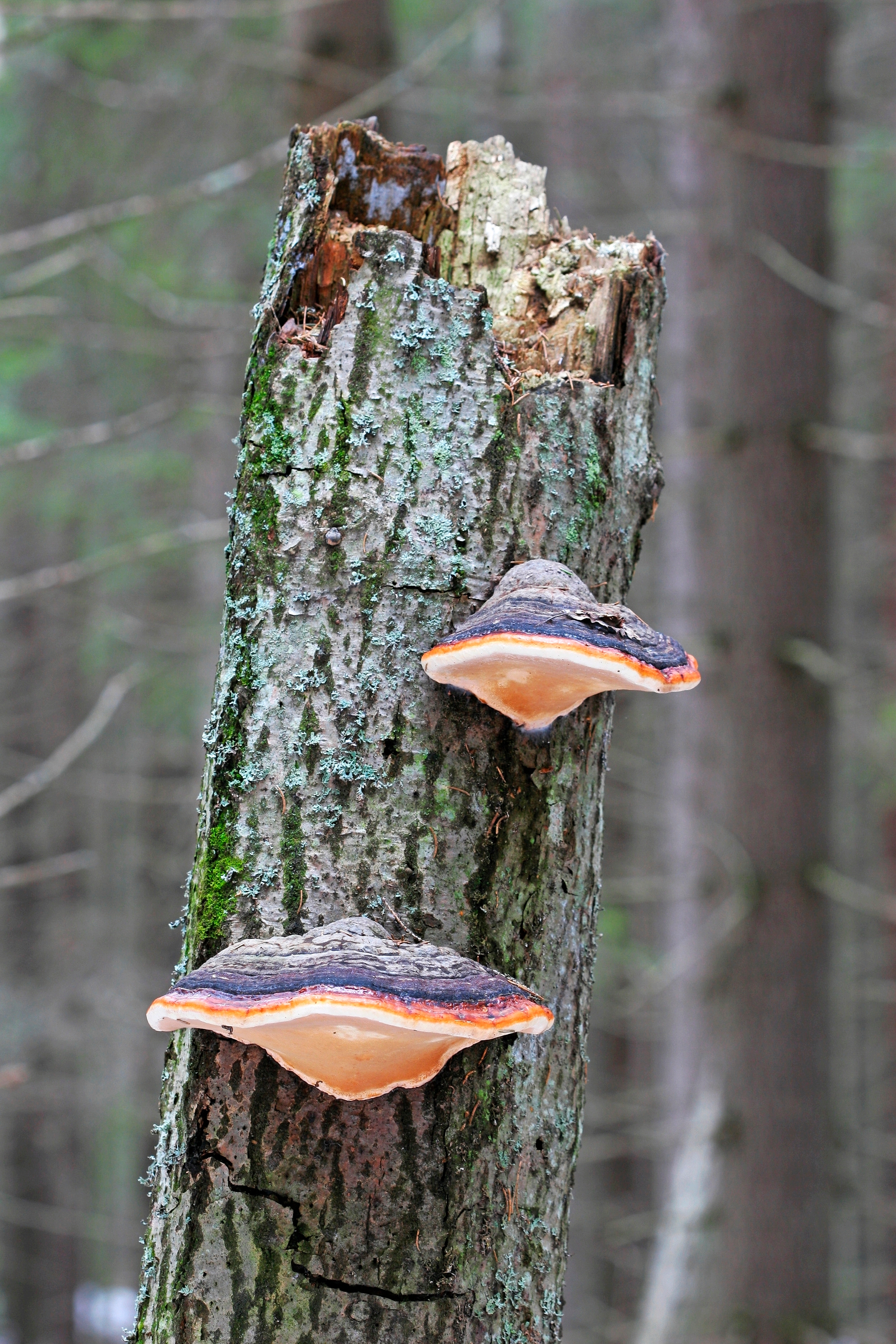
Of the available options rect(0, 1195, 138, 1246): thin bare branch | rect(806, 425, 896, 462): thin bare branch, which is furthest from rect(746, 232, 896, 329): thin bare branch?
rect(0, 1195, 138, 1246): thin bare branch

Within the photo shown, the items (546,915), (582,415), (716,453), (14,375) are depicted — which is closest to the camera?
(546,915)

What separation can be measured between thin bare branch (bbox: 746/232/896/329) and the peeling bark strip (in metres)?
3.97

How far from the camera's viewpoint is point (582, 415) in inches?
87.2

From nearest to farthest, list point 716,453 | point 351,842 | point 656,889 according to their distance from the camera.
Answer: point 351,842 → point 716,453 → point 656,889

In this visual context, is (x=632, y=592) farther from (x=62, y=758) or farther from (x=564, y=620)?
(x=564, y=620)

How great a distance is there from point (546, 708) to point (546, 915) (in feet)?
1.36

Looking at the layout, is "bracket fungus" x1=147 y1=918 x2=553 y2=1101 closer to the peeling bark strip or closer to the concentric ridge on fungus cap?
the peeling bark strip

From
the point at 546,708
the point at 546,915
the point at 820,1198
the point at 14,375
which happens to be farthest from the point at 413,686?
the point at 14,375

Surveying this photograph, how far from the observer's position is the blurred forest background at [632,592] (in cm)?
624

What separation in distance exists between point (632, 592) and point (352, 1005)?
10.7 metres

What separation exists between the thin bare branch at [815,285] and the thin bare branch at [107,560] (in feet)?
11.3

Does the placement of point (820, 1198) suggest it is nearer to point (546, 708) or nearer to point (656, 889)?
point (656, 889)

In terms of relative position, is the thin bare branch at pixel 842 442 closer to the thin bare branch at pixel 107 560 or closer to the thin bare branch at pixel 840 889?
the thin bare branch at pixel 840 889

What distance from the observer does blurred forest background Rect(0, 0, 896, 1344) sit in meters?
6.24
